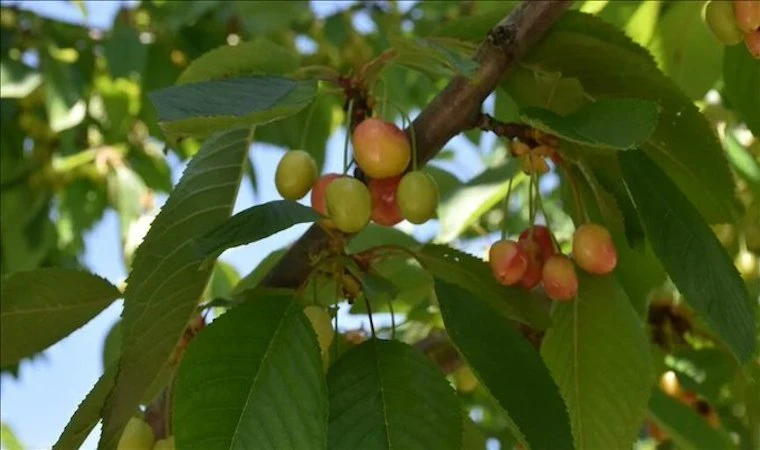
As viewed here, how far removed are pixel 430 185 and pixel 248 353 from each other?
0.73 feet

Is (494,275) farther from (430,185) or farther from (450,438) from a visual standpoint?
(450,438)

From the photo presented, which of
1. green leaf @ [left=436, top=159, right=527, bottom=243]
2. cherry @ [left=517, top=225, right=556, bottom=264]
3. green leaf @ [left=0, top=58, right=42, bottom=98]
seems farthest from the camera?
green leaf @ [left=0, top=58, right=42, bottom=98]

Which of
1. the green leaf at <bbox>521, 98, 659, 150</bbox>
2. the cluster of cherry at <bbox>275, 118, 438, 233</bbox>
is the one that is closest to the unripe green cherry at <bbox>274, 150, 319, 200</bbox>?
the cluster of cherry at <bbox>275, 118, 438, 233</bbox>

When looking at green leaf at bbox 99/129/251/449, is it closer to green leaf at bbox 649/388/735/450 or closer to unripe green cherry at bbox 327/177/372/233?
unripe green cherry at bbox 327/177/372/233

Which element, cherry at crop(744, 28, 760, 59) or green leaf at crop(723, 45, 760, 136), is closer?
cherry at crop(744, 28, 760, 59)

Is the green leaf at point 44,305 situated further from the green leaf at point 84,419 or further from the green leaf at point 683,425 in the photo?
the green leaf at point 683,425

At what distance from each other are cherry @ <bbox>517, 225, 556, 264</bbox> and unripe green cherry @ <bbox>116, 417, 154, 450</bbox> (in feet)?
1.23

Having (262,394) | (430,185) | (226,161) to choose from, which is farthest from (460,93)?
(262,394)

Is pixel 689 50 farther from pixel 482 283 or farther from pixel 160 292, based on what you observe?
pixel 160 292

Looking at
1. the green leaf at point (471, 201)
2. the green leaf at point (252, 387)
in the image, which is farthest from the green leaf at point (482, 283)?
the green leaf at point (471, 201)

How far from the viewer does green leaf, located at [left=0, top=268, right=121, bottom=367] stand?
988 mm

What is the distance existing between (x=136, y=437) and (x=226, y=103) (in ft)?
1.11

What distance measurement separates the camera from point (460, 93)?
91cm

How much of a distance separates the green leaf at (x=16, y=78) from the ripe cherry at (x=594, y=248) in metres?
1.53
